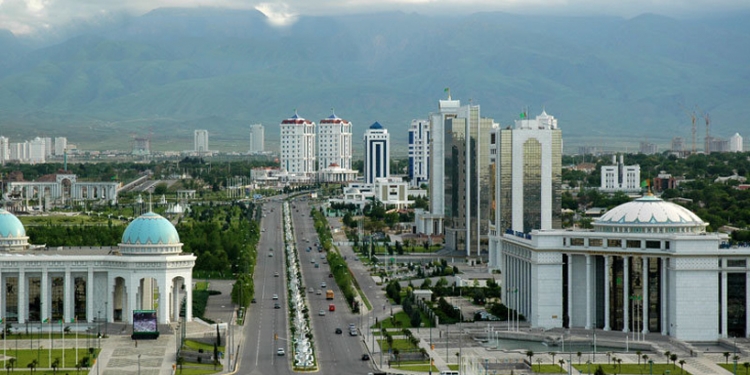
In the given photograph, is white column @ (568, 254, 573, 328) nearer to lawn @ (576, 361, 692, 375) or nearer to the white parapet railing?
lawn @ (576, 361, 692, 375)

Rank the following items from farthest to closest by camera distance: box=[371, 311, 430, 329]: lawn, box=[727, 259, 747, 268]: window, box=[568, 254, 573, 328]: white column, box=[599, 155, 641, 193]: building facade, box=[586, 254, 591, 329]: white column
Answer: box=[599, 155, 641, 193]: building facade
box=[371, 311, 430, 329]: lawn
box=[568, 254, 573, 328]: white column
box=[586, 254, 591, 329]: white column
box=[727, 259, 747, 268]: window

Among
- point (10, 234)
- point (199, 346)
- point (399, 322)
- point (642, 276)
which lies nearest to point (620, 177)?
point (399, 322)

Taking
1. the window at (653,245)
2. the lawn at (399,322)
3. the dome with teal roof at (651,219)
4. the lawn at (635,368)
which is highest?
the dome with teal roof at (651,219)

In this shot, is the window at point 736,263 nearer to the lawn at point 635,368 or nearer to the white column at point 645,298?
the white column at point 645,298

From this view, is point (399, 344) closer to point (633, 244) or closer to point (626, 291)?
point (626, 291)

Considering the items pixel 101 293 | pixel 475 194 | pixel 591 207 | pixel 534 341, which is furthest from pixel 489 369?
pixel 591 207

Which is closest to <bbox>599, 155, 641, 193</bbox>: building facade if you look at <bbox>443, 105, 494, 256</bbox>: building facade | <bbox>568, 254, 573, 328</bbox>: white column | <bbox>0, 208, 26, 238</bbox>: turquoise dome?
<bbox>443, 105, 494, 256</bbox>: building facade

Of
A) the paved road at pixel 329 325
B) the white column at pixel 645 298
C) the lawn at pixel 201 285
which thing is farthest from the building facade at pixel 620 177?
the white column at pixel 645 298

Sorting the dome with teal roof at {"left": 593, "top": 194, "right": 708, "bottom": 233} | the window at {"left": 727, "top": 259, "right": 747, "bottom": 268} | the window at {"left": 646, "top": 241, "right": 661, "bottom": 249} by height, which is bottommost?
the window at {"left": 727, "top": 259, "right": 747, "bottom": 268}
